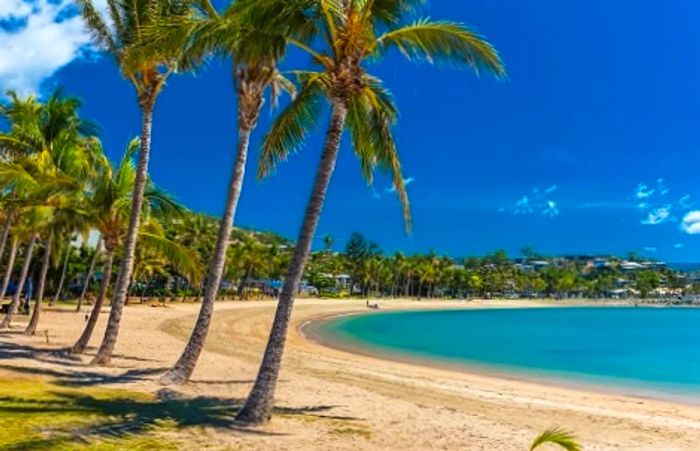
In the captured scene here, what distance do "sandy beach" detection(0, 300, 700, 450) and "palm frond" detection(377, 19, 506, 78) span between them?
6.06 metres

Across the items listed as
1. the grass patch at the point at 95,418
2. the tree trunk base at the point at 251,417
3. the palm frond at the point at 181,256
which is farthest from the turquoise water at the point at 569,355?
the grass patch at the point at 95,418

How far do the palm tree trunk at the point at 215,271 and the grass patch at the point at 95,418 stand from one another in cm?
181

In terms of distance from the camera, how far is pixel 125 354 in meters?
17.5

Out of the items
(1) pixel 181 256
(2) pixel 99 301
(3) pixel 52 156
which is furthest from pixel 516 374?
(3) pixel 52 156

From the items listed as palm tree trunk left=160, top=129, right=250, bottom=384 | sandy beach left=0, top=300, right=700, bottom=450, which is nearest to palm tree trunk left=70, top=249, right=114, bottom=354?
sandy beach left=0, top=300, right=700, bottom=450

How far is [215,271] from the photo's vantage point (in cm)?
1243

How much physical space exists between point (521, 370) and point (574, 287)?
151m

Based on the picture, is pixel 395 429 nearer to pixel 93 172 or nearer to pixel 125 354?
pixel 125 354

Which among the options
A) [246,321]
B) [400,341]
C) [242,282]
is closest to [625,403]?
[400,341]

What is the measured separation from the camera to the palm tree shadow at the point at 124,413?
7375mm

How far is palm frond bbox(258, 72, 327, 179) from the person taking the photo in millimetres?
10891

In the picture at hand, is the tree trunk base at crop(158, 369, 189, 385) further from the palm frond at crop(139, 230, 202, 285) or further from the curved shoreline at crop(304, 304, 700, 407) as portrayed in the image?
the curved shoreline at crop(304, 304, 700, 407)

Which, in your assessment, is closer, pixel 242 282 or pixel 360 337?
pixel 360 337

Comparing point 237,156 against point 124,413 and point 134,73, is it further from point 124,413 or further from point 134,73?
point 124,413
